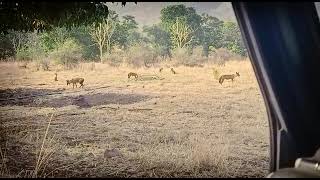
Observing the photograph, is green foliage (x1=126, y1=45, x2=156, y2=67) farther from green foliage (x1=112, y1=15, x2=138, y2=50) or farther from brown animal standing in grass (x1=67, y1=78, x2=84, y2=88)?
brown animal standing in grass (x1=67, y1=78, x2=84, y2=88)

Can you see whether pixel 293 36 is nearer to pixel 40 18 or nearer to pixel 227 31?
pixel 227 31

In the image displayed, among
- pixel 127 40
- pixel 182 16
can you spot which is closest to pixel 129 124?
pixel 127 40

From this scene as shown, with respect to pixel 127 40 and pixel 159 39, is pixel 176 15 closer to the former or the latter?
pixel 159 39

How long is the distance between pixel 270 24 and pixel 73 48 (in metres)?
1.35

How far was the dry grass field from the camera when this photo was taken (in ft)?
8.14

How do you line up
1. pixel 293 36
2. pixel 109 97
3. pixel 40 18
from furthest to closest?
pixel 109 97, pixel 40 18, pixel 293 36

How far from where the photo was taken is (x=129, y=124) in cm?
256

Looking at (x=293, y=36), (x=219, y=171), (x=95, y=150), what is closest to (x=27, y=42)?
(x=95, y=150)

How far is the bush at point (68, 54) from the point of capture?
2.50 m

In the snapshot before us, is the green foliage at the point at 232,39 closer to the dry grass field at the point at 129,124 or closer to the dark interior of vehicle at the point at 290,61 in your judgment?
the dry grass field at the point at 129,124

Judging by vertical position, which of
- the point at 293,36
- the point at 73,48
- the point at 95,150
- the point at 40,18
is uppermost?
the point at 40,18

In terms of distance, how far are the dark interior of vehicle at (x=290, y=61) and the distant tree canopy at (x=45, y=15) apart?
1009 millimetres

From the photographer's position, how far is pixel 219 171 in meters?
2.50

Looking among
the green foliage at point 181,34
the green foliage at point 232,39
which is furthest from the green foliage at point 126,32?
the green foliage at point 232,39
